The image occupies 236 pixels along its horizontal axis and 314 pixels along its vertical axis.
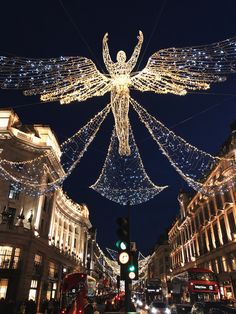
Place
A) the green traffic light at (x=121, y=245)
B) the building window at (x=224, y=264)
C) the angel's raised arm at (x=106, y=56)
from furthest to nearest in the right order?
the building window at (x=224, y=264) < the angel's raised arm at (x=106, y=56) < the green traffic light at (x=121, y=245)

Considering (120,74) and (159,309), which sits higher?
(120,74)

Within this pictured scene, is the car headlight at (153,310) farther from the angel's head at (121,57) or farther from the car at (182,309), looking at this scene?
the angel's head at (121,57)

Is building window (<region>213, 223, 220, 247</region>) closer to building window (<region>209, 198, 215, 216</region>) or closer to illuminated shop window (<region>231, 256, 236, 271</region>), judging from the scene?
building window (<region>209, 198, 215, 216</region>)

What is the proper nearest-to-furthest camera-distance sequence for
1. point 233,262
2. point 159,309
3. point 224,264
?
point 159,309, point 233,262, point 224,264

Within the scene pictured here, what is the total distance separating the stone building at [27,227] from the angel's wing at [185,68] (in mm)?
22015

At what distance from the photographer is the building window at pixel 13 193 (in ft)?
101

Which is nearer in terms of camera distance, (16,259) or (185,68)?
(185,68)

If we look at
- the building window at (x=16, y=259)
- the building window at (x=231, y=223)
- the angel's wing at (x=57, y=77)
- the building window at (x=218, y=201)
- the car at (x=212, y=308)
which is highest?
the building window at (x=218, y=201)

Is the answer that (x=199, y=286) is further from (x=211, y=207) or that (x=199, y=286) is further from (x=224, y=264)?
(x=211, y=207)

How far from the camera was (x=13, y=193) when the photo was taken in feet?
102

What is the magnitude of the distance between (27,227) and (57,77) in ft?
76.9

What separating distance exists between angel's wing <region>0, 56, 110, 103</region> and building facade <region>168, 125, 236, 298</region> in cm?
2024

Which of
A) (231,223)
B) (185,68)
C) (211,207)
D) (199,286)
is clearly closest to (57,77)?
(185,68)

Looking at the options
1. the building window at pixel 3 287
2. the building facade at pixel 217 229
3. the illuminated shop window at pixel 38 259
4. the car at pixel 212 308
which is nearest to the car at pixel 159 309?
the car at pixel 212 308
